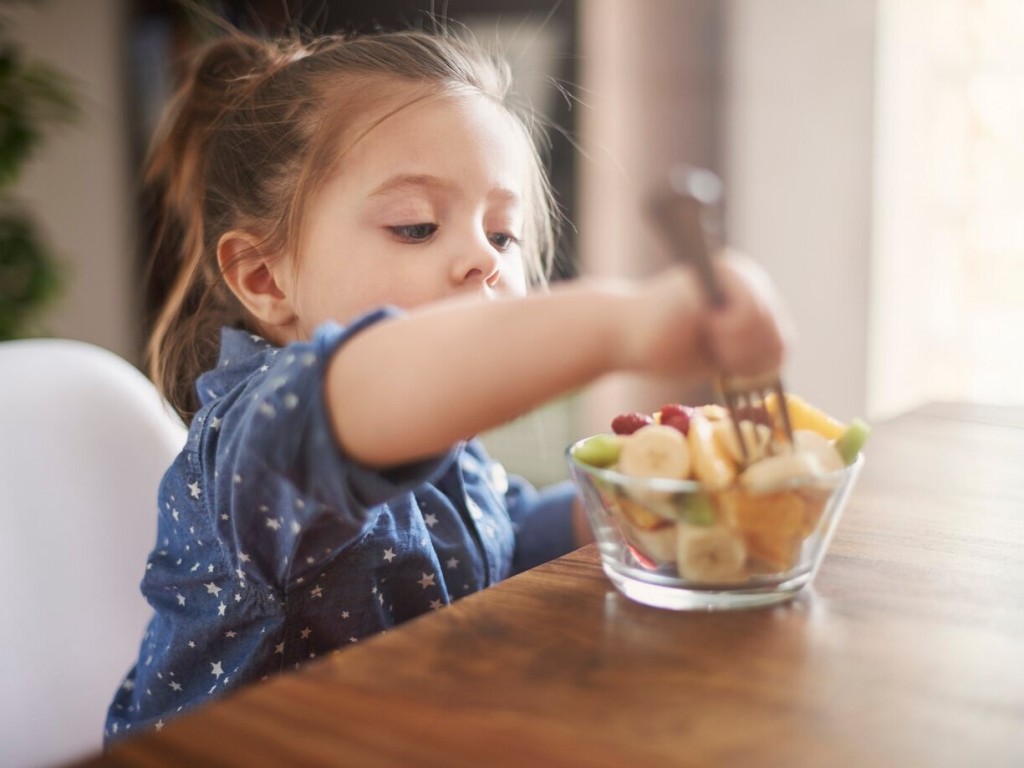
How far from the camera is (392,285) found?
0.83 m

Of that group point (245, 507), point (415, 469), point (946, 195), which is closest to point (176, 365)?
point (245, 507)

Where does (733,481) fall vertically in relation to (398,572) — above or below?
above

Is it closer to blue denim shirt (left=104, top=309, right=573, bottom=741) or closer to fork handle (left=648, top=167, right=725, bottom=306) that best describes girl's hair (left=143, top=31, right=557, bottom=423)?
blue denim shirt (left=104, top=309, right=573, bottom=741)

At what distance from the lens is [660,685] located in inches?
17.5

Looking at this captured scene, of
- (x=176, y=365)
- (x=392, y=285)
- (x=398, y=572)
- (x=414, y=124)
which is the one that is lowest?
(x=398, y=572)

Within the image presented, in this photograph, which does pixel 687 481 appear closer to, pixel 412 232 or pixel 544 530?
pixel 412 232

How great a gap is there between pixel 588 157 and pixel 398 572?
6.75 ft

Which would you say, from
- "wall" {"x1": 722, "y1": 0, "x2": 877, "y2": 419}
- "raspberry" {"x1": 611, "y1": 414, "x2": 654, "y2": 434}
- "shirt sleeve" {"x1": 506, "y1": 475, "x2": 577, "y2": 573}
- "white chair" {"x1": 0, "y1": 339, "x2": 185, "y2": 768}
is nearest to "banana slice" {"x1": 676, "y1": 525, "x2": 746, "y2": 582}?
"raspberry" {"x1": 611, "y1": 414, "x2": 654, "y2": 434}

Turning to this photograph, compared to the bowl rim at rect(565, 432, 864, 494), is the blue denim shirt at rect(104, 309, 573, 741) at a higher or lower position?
lower

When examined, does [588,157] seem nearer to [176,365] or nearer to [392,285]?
[176,365]

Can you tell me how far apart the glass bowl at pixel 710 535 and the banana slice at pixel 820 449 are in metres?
0.01

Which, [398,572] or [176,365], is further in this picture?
[176,365]

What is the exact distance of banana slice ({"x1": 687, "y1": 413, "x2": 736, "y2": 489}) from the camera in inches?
20.3

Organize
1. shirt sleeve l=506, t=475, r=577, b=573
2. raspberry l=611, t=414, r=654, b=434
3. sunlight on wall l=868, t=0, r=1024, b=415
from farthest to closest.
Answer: sunlight on wall l=868, t=0, r=1024, b=415 < shirt sleeve l=506, t=475, r=577, b=573 < raspberry l=611, t=414, r=654, b=434
